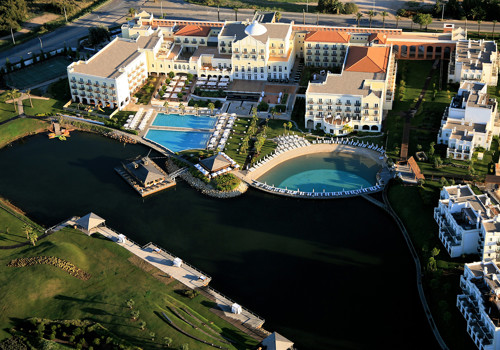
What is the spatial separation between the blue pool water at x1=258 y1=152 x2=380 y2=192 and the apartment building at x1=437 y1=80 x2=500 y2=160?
16317 millimetres

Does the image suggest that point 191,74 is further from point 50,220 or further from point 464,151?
point 464,151

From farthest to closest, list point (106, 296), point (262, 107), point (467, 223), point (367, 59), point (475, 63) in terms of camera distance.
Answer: point (475, 63)
point (262, 107)
point (367, 59)
point (467, 223)
point (106, 296)

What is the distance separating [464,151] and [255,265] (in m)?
52.5

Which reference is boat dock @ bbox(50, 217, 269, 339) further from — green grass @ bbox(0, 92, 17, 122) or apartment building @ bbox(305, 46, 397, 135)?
apartment building @ bbox(305, 46, 397, 135)

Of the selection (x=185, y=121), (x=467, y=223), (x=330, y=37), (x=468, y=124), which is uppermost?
(x=330, y=37)

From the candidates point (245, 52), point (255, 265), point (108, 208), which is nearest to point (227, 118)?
point (245, 52)

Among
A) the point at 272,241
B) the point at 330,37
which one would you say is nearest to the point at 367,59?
the point at 330,37

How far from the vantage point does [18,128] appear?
600 feet

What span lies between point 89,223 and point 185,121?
4324 centimetres

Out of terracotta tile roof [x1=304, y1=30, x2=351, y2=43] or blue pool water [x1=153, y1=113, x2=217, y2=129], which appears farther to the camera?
terracotta tile roof [x1=304, y1=30, x2=351, y2=43]

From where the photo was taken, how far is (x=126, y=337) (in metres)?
124

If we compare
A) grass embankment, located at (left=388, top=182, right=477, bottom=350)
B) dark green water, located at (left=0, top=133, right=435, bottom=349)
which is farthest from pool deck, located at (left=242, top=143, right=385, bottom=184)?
grass embankment, located at (left=388, top=182, right=477, bottom=350)

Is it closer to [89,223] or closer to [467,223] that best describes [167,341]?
[89,223]

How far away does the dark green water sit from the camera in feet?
418
